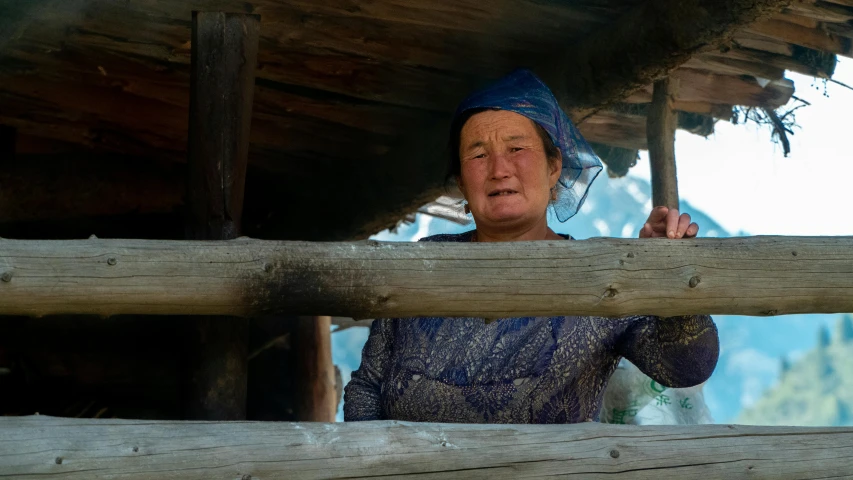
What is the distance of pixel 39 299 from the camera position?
2.05 metres

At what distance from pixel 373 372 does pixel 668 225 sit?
3.87 ft

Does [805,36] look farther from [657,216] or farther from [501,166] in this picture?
[657,216]

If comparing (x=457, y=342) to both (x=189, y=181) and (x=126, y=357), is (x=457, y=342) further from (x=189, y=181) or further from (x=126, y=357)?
(x=126, y=357)

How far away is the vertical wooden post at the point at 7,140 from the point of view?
4.64m

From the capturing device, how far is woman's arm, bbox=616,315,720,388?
254 centimetres

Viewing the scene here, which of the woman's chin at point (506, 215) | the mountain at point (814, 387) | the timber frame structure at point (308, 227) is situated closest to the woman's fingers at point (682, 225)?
the timber frame structure at point (308, 227)

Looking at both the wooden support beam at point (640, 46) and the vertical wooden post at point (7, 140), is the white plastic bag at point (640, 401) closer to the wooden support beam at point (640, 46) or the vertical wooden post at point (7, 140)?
the wooden support beam at point (640, 46)

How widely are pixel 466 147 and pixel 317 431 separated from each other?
1.47m

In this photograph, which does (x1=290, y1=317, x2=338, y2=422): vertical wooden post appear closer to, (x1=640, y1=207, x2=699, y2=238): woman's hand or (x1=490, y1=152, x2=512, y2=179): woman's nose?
(x1=490, y1=152, x2=512, y2=179): woman's nose

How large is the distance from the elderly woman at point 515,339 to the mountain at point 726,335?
25805mm

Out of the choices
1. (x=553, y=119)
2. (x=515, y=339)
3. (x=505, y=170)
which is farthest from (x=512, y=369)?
(x=553, y=119)

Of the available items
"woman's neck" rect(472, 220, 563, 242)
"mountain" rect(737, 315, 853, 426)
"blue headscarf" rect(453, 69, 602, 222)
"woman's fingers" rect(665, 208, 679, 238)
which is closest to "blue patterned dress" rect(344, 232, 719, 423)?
"woman's neck" rect(472, 220, 563, 242)

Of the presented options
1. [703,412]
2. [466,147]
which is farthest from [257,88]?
[703,412]

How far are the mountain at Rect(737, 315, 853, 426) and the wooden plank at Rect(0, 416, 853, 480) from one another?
90.5ft
